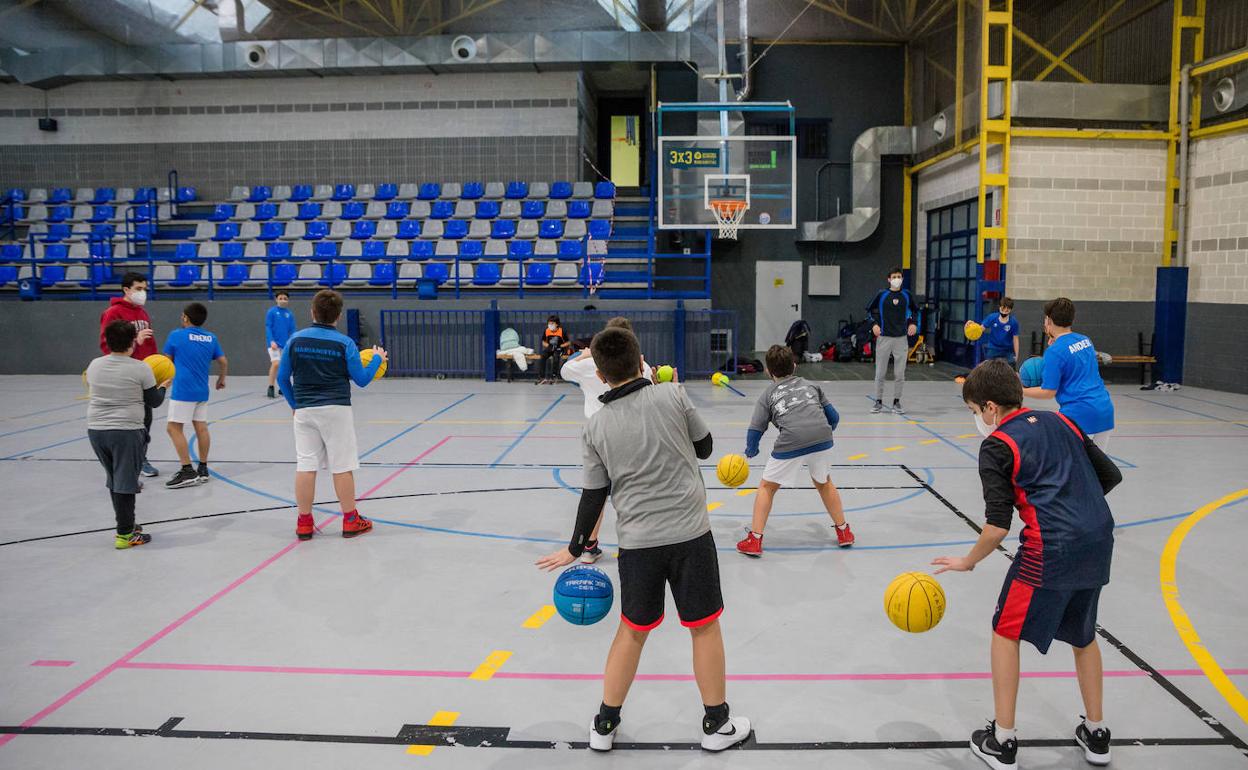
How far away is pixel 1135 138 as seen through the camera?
16828mm

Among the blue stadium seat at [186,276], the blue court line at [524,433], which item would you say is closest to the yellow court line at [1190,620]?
the blue court line at [524,433]

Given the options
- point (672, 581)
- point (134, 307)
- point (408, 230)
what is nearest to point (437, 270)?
point (408, 230)

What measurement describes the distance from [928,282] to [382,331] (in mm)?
13831

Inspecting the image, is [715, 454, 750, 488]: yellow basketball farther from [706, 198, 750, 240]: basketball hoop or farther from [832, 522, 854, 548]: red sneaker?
[706, 198, 750, 240]: basketball hoop

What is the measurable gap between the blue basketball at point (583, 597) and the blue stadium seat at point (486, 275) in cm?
1635

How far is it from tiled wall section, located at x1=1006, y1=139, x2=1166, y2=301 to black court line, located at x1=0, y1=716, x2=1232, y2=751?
Result: 1495cm

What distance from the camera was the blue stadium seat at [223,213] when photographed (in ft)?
73.7

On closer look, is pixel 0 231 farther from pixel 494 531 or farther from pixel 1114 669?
pixel 1114 669

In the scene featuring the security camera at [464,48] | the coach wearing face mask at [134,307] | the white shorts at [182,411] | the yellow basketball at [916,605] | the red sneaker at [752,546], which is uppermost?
the security camera at [464,48]

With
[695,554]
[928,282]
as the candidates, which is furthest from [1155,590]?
[928,282]

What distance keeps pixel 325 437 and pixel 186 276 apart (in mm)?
16010

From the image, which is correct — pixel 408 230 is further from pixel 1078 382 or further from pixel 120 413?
pixel 1078 382

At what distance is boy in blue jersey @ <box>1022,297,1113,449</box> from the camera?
20.7 ft

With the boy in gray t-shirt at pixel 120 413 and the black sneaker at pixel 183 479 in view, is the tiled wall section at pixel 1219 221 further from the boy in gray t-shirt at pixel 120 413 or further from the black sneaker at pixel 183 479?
the boy in gray t-shirt at pixel 120 413
